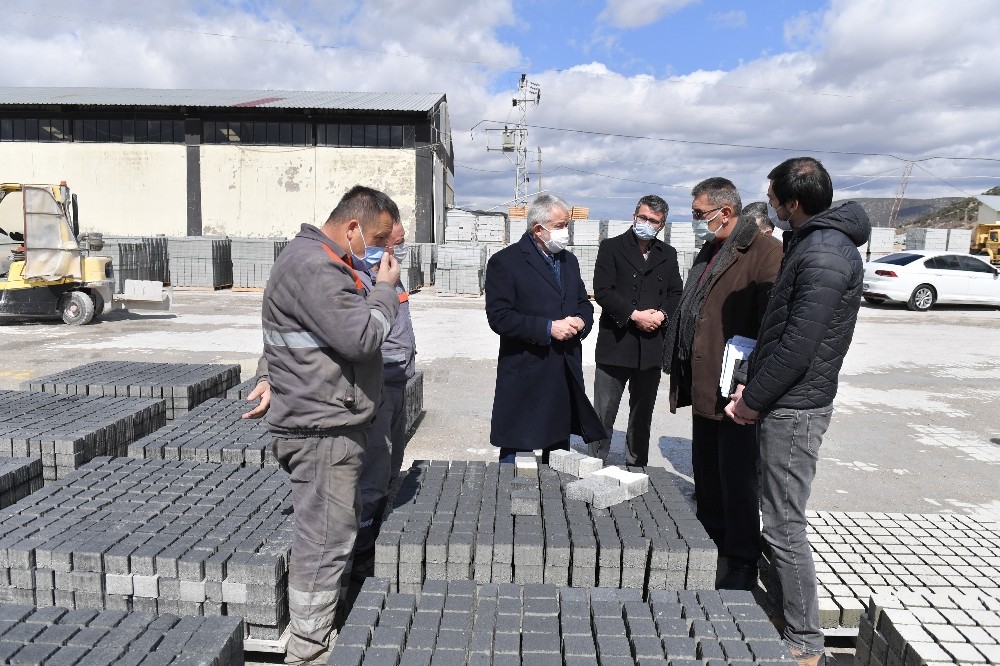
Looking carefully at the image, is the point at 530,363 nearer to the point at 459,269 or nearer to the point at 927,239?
the point at 459,269

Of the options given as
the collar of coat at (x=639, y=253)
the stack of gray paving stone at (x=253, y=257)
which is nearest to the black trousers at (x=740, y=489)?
the collar of coat at (x=639, y=253)

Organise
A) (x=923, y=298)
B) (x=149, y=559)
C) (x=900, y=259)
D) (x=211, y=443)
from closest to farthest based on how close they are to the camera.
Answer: (x=149, y=559) < (x=211, y=443) < (x=923, y=298) < (x=900, y=259)

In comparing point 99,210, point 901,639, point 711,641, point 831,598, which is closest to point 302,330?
point 711,641

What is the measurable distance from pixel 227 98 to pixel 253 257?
397 inches

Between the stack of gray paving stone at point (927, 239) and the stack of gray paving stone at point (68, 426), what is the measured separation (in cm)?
2792

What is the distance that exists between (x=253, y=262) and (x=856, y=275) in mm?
22114

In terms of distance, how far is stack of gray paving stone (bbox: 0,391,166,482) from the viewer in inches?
171

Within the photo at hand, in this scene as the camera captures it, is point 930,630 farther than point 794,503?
No

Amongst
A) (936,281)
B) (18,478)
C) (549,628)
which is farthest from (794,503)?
(936,281)

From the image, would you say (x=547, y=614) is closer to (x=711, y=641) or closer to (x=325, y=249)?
(x=711, y=641)

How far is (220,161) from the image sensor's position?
26.9 m

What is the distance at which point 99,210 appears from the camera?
88.9 ft

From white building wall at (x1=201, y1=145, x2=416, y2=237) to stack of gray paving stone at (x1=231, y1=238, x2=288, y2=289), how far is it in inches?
171

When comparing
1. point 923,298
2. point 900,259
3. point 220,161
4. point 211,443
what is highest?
point 220,161
